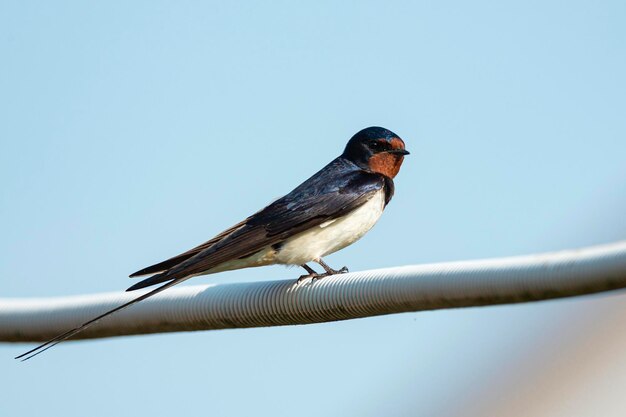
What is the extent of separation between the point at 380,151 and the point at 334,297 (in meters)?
2.56

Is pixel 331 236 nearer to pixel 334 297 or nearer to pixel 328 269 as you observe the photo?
pixel 328 269

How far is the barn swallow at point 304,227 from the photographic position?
12.6 ft

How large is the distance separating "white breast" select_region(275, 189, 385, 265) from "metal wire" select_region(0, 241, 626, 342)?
54.5 inches

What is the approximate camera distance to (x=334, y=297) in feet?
7.86

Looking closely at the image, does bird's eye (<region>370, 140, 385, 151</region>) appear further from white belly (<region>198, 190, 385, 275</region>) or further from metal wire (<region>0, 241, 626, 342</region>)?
metal wire (<region>0, 241, 626, 342</region>)

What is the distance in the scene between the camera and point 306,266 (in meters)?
4.30

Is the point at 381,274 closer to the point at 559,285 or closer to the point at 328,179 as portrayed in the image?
the point at 559,285

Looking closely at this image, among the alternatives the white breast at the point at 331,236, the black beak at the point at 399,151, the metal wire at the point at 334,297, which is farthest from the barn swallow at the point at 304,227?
the metal wire at the point at 334,297

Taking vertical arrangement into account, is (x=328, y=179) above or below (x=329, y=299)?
above

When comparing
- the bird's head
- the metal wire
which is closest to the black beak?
the bird's head

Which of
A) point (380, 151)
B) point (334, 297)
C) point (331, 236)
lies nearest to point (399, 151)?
point (380, 151)

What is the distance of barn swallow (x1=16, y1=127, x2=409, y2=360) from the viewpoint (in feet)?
12.6

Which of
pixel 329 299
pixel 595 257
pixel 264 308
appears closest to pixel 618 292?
pixel 595 257

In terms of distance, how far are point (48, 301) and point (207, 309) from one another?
20.0 inches
